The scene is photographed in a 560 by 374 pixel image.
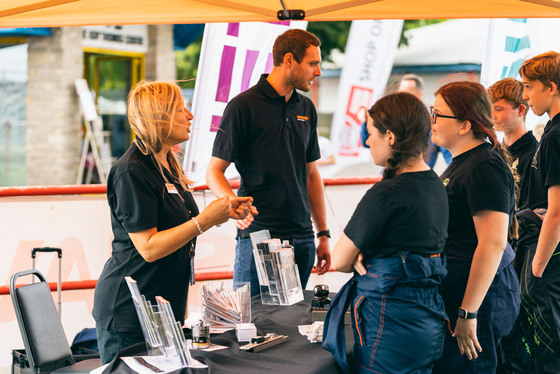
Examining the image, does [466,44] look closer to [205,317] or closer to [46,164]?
[46,164]

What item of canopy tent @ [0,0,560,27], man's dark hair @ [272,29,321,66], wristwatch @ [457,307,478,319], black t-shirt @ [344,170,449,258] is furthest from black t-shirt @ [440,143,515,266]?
canopy tent @ [0,0,560,27]

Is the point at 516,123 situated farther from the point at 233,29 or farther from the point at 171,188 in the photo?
the point at 233,29

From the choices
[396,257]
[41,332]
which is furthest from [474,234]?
[41,332]

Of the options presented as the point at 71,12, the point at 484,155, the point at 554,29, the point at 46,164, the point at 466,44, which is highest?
the point at 466,44

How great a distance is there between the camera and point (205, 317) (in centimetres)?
226

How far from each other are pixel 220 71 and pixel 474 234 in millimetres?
2976

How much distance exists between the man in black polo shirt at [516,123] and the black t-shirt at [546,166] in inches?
2.7

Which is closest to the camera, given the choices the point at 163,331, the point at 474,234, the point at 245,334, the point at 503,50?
the point at 163,331

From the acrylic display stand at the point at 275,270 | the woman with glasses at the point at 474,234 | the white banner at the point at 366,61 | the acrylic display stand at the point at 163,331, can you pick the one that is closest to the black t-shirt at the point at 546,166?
the woman with glasses at the point at 474,234

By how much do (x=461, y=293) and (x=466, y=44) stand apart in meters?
11.8

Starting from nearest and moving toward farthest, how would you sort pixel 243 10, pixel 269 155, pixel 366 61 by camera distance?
pixel 269 155 → pixel 243 10 → pixel 366 61

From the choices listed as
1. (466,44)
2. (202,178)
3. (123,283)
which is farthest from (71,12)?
(466,44)

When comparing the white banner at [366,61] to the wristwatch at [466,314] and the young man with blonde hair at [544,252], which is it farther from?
the wristwatch at [466,314]

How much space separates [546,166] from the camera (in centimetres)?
280
